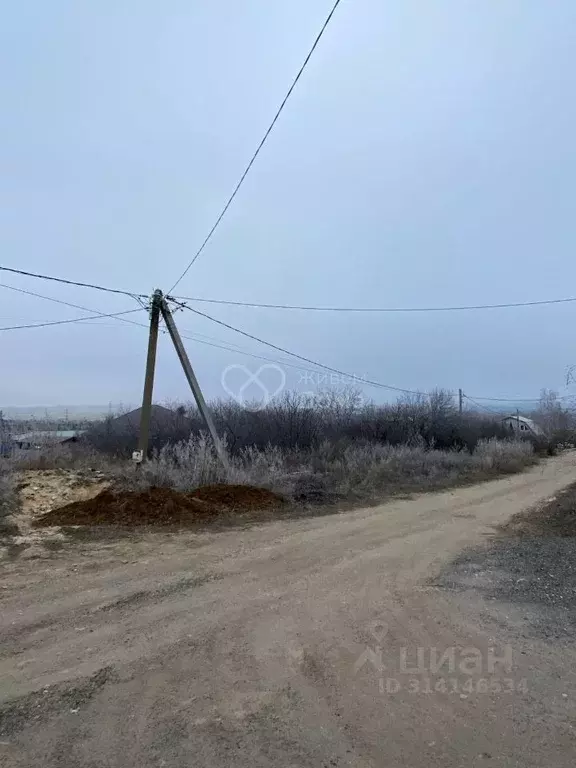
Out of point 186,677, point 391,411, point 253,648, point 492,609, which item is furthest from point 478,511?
point 391,411

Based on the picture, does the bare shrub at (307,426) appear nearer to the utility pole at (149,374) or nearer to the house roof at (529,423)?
the utility pole at (149,374)

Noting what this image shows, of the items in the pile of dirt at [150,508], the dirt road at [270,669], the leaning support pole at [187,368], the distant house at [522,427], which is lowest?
the dirt road at [270,669]

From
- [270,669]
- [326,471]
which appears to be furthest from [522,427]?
[270,669]

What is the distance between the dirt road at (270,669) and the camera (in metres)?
2.64

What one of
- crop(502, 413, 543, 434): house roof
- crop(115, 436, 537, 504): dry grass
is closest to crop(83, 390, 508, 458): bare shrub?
crop(115, 436, 537, 504): dry grass

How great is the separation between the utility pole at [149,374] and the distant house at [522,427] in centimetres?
3088

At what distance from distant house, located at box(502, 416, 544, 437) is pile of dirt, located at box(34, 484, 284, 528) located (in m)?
31.3

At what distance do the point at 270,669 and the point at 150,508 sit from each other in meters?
6.04

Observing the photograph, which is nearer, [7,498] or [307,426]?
[7,498]

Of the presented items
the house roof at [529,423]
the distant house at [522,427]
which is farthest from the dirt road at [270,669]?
the house roof at [529,423]

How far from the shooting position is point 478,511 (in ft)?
34.2

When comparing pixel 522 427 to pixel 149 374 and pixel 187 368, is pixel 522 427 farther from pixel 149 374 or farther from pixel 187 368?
pixel 149 374

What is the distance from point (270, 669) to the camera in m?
3.52

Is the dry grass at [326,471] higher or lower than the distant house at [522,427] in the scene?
lower
